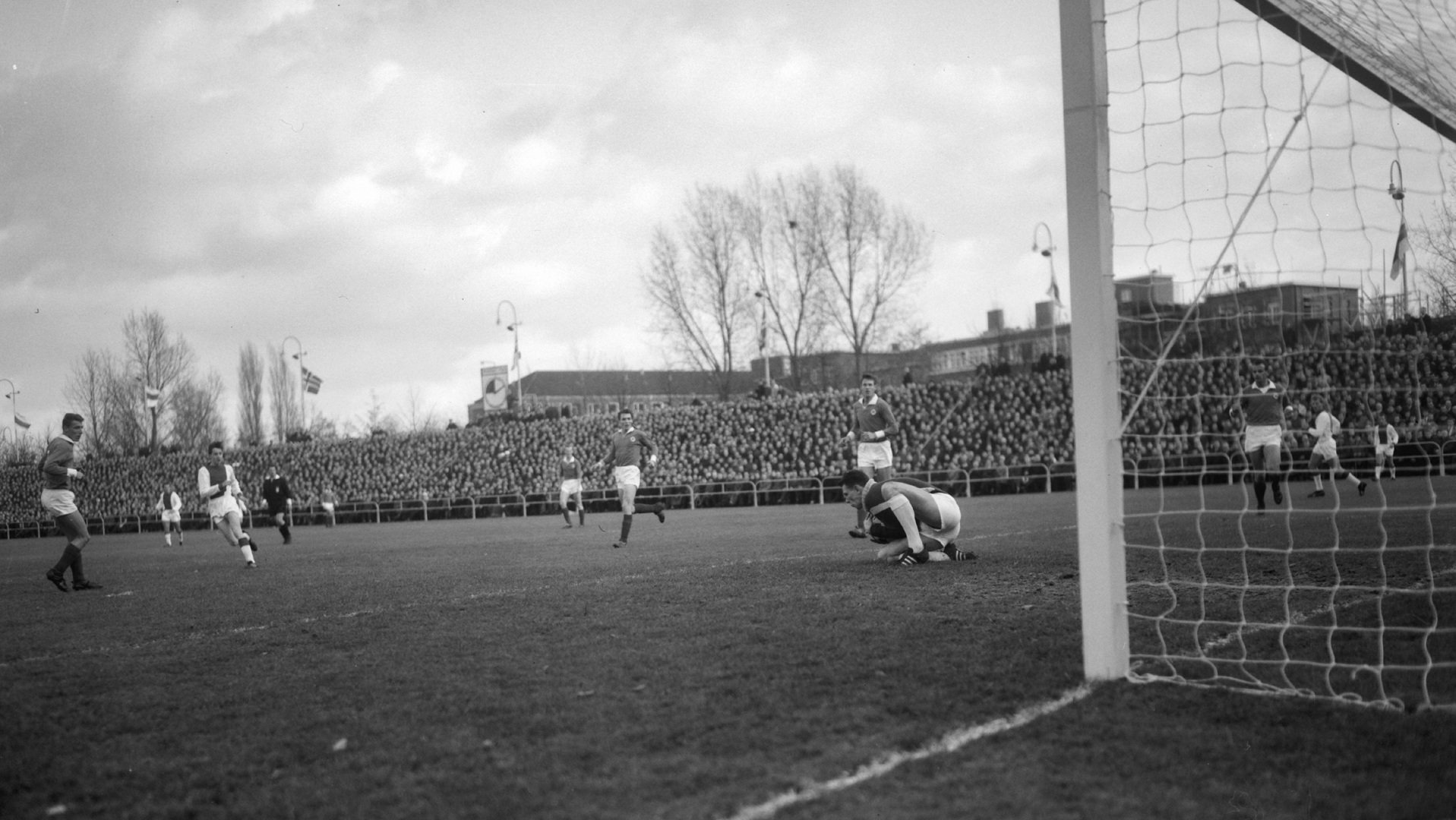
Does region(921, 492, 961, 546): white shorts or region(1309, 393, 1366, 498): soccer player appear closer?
region(921, 492, 961, 546): white shorts

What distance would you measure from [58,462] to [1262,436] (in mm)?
15037

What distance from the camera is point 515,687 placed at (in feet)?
17.0

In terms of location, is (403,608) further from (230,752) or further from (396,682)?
(230,752)

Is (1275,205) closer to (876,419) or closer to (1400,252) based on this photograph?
(1400,252)

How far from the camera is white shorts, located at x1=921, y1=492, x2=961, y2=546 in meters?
10.2

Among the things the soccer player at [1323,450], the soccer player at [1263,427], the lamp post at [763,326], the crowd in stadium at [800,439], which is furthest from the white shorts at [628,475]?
the lamp post at [763,326]

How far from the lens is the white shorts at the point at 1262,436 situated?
45.9ft

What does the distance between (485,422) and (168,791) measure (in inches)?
1606

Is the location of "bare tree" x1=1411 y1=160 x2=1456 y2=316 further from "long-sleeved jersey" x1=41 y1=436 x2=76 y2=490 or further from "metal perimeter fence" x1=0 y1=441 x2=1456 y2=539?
"long-sleeved jersey" x1=41 y1=436 x2=76 y2=490

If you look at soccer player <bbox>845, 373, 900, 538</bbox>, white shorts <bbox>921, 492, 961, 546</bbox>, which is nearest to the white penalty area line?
white shorts <bbox>921, 492, 961, 546</bbox>

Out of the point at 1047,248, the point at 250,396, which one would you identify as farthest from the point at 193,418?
the point at 1047,248

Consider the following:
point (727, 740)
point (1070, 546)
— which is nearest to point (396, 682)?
point (727, 740)

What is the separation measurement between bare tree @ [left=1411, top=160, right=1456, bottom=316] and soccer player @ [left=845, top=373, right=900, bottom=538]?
7572 millimetres

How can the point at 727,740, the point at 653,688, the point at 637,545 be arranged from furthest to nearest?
1. the point at 637,545
2. the point at 653,688
3. the point at 727,740
